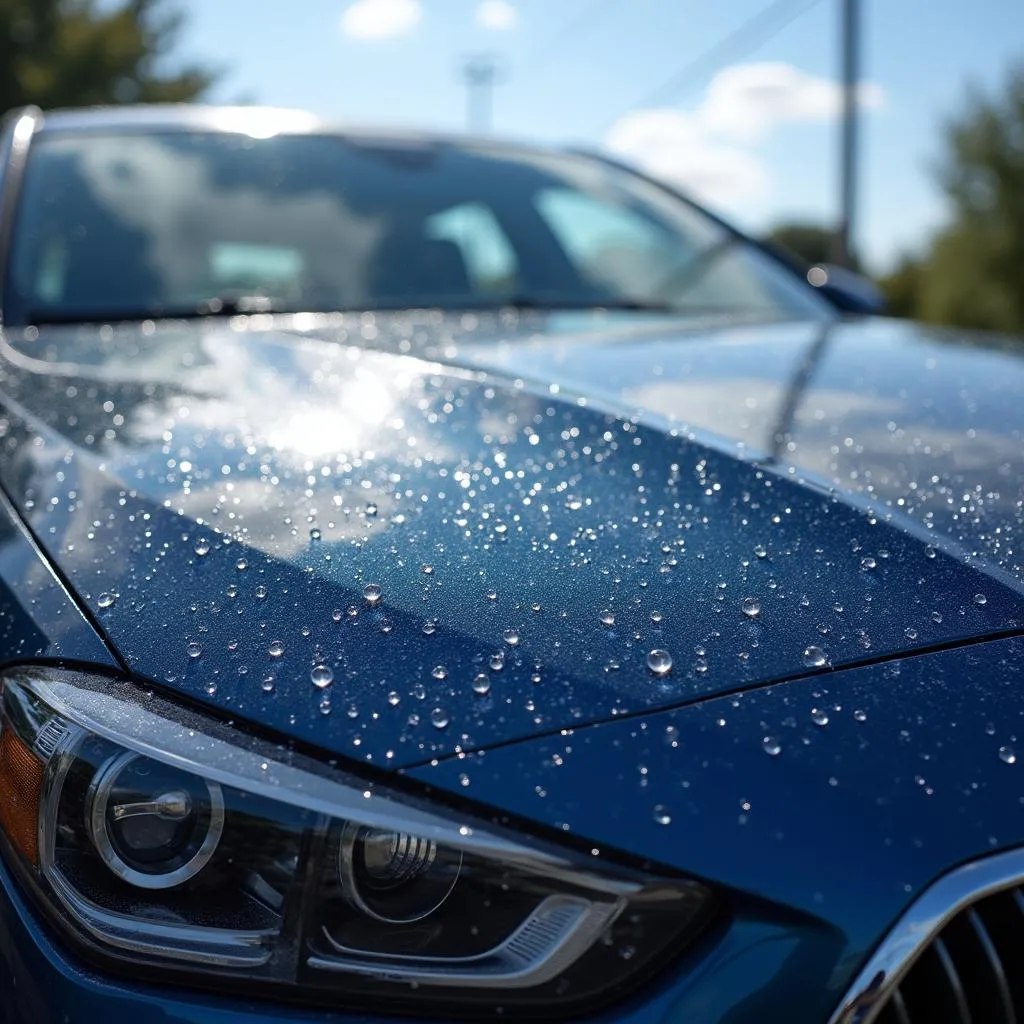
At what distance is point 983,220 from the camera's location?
27.9 m

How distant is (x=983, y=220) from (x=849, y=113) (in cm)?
1529

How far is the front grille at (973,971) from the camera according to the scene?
966 mm

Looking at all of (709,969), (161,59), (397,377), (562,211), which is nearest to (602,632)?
(709,969)

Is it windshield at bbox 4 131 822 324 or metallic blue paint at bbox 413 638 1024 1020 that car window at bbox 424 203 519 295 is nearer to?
windshield at bbox 4 131 822 324

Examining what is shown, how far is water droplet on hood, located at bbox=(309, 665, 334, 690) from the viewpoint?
1.09m

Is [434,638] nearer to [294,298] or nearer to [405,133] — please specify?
[294,298]

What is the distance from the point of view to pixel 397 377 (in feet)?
5.94

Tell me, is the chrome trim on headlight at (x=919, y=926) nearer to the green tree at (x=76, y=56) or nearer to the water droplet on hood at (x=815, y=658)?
the water droplet on hood at (x=815, y=658)

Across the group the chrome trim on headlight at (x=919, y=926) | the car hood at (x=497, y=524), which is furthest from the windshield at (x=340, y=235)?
the chrome trim on headlight at (x=919, y=926)

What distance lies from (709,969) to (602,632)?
316 mm

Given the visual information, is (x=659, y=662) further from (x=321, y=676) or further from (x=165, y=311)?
(x=165, y=311)

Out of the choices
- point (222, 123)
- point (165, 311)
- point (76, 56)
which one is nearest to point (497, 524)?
point (165, 311)

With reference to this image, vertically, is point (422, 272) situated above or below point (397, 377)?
above

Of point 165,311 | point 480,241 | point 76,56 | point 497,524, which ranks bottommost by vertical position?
point 497,524
